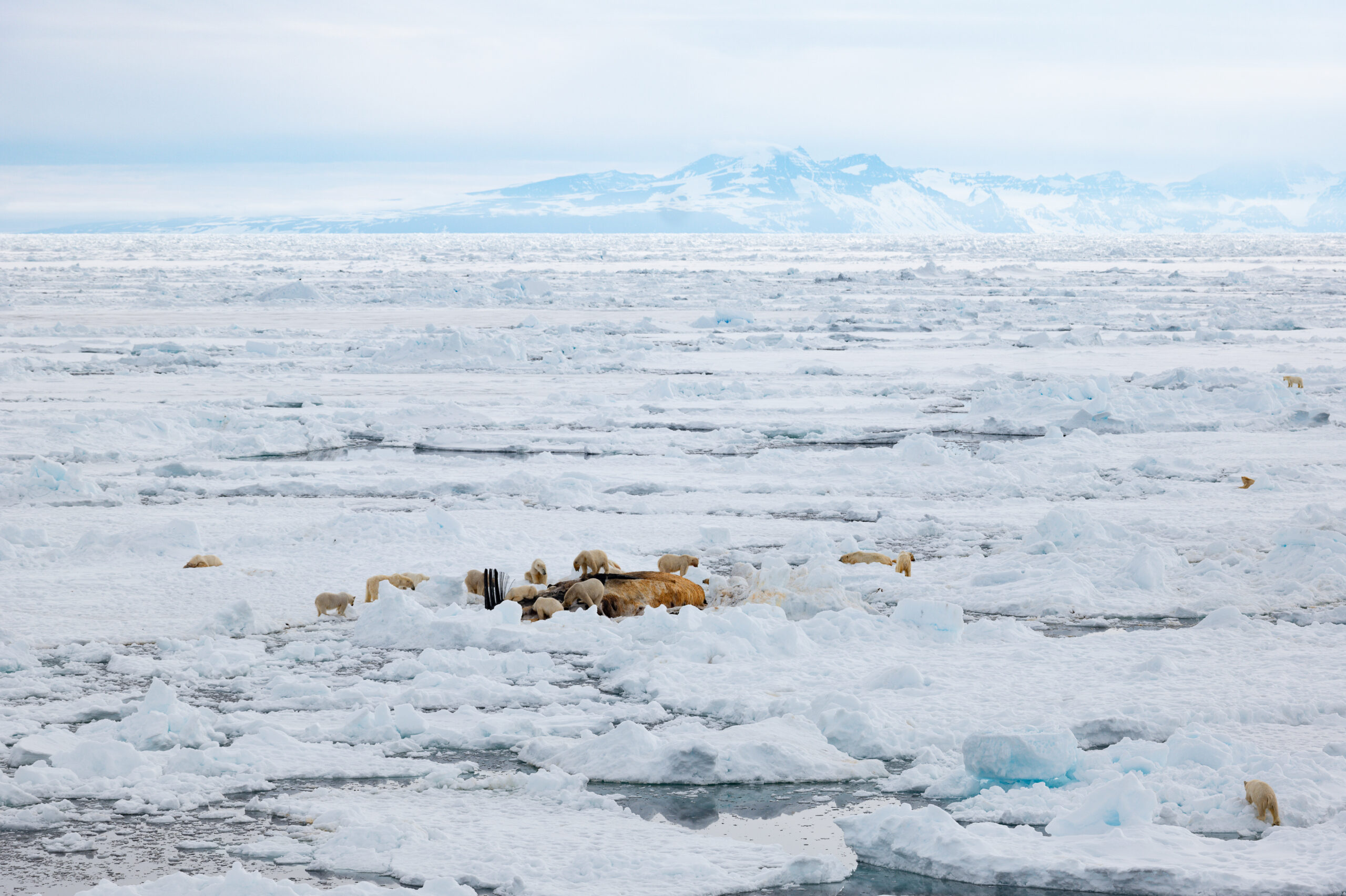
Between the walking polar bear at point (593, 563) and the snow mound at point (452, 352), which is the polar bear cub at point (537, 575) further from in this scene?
the snow mound at point (452, 352)

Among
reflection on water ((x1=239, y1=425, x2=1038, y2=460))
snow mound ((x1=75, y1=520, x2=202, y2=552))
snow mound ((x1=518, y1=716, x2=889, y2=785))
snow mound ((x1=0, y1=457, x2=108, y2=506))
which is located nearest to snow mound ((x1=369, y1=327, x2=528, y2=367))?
reflection on water ((x1=239, y1=425, x2=1038, y2=460))

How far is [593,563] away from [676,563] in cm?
45

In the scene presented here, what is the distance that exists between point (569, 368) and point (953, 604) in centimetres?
1225

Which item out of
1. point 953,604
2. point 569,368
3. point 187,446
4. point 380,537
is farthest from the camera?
point 569,368

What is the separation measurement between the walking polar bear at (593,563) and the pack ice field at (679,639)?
0.25m

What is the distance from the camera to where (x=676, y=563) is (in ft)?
23.2

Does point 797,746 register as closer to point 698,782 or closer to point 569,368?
point 698,782

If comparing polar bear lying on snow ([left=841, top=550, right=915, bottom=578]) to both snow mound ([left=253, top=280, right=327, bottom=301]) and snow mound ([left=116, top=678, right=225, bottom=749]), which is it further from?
snow mound ([left=253, top=280, right=327, bottom=301])

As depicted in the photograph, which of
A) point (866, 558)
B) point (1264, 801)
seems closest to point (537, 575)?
point (866, 558)

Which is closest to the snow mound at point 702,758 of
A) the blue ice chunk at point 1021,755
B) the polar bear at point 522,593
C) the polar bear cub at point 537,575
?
the blue ice chunk at point 1021,755

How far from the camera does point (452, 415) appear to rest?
1314 cm

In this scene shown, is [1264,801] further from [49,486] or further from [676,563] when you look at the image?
[49,486]

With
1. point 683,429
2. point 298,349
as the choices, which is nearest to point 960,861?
point 683,429

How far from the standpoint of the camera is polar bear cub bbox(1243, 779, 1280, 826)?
12.9 feet
